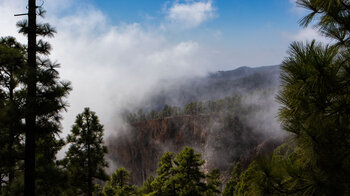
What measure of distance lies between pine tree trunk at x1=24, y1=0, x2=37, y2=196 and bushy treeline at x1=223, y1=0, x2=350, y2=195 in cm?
591

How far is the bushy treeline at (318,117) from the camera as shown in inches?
142

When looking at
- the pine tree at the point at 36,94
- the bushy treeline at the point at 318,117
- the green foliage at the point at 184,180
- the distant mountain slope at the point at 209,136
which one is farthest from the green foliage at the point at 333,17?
the distant mountain slope at the point at 209,136

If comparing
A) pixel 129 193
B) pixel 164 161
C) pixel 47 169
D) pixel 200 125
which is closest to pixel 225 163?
pixel 200 125

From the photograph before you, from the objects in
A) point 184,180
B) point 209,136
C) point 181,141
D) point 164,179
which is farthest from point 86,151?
point 181,141

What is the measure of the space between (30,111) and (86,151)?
980 cm

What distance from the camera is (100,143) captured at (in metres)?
15.9

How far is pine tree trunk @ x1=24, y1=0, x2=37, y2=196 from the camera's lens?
20.6 feet

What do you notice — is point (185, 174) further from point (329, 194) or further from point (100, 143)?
point (329, 194)

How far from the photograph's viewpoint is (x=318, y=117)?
3762mm

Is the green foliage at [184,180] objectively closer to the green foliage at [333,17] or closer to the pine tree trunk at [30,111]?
the pine tree trunk at [30,111]

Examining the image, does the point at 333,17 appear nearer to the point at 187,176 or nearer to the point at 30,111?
the point at 30,111

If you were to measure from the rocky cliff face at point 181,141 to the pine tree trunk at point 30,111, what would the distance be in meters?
76.5

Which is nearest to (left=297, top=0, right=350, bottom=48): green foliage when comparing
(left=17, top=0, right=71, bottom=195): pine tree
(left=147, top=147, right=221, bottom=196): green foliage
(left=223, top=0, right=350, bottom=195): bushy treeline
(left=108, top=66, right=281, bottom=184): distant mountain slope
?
(left=223, top=0, right=350, bottom=195): bushy treeline

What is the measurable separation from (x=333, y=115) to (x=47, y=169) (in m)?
7.11
